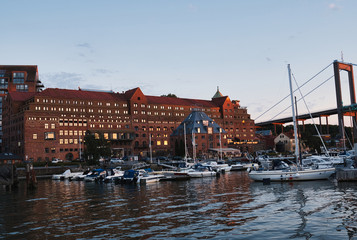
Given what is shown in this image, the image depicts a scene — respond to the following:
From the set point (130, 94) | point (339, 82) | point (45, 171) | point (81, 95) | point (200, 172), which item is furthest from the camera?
point (339, 82)

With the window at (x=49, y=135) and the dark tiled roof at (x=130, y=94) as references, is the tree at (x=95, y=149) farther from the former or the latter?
the dark tiled roof at (x=130, y=94)

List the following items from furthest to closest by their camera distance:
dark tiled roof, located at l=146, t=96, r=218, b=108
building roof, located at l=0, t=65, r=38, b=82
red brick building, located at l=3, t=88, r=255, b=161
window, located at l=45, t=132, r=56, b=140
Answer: building roof, located at l=0, t=65, r=38, b=82 < dark tiled roof, located at l=146, t=96, r=218, b=108 < window, located at l=45, t=132, r=56, b=140 < red brick building, located at l=3, t=88, r=255, b=161

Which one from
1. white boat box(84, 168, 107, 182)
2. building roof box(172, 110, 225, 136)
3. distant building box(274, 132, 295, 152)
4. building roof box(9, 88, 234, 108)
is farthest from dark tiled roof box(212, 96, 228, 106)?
white boat box(84, 168, 107, 182)

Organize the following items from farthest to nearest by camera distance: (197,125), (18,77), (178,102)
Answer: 1. (18,77)
2. (178,102)
3. (197,125)

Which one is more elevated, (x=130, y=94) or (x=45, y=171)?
(x=130, y=94)

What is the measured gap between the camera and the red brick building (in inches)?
4670

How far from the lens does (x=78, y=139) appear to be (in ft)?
413

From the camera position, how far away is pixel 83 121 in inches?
5069

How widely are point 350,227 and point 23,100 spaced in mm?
130215

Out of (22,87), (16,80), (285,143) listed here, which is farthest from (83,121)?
(285,143)

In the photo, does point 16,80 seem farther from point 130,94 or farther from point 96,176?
point 96,176

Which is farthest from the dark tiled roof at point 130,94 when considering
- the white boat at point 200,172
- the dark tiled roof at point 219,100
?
the white boat at point 200,172

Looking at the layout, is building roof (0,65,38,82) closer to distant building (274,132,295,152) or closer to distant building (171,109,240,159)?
distant building (171,109,240,159)

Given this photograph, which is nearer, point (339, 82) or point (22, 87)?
point (339, 82)
